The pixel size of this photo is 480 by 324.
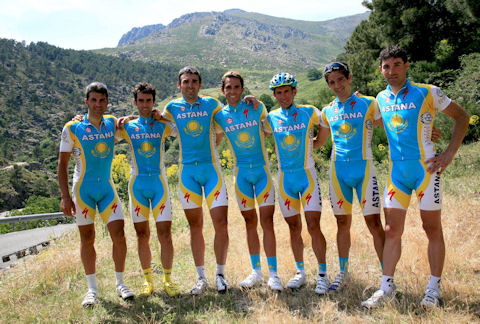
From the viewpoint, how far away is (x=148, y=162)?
5.79 m

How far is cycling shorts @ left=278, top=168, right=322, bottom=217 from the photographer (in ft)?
17.6

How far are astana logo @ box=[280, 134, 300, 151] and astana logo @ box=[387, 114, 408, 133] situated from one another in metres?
1.27

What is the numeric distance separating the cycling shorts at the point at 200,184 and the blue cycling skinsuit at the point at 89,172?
1.04m

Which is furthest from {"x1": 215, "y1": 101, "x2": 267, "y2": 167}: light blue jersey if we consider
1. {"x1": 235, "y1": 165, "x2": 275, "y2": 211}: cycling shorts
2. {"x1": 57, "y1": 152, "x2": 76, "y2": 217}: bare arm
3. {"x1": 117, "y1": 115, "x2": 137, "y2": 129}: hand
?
{"x1": 57, "y1": 152, "x2": 76, "y2": 217}: bare arm

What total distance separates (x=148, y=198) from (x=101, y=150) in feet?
3.28

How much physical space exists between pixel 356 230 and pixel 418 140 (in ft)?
12.3

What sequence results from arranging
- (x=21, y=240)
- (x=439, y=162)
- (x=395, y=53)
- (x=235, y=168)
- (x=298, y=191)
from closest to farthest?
(x=439, y=162) → (x=395, y=53) → (x=298, y=191) → (x=235, y=168) → (x=21, y=240)

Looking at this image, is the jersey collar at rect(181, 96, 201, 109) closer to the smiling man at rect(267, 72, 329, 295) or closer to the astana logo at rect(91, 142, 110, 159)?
the smiling man at rect(267, 72, 329, 295)

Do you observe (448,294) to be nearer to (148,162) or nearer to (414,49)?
(148,162)

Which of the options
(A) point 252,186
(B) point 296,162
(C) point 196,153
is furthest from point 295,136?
(C) point 196,153

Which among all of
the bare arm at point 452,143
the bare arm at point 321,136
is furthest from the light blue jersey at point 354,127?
the bare arm at point 452,143

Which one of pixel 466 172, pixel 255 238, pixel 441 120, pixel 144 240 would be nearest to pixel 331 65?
pixel 255 238

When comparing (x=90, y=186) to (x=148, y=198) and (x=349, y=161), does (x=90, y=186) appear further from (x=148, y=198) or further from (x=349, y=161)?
(x=349, y=161)

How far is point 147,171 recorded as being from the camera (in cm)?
579
